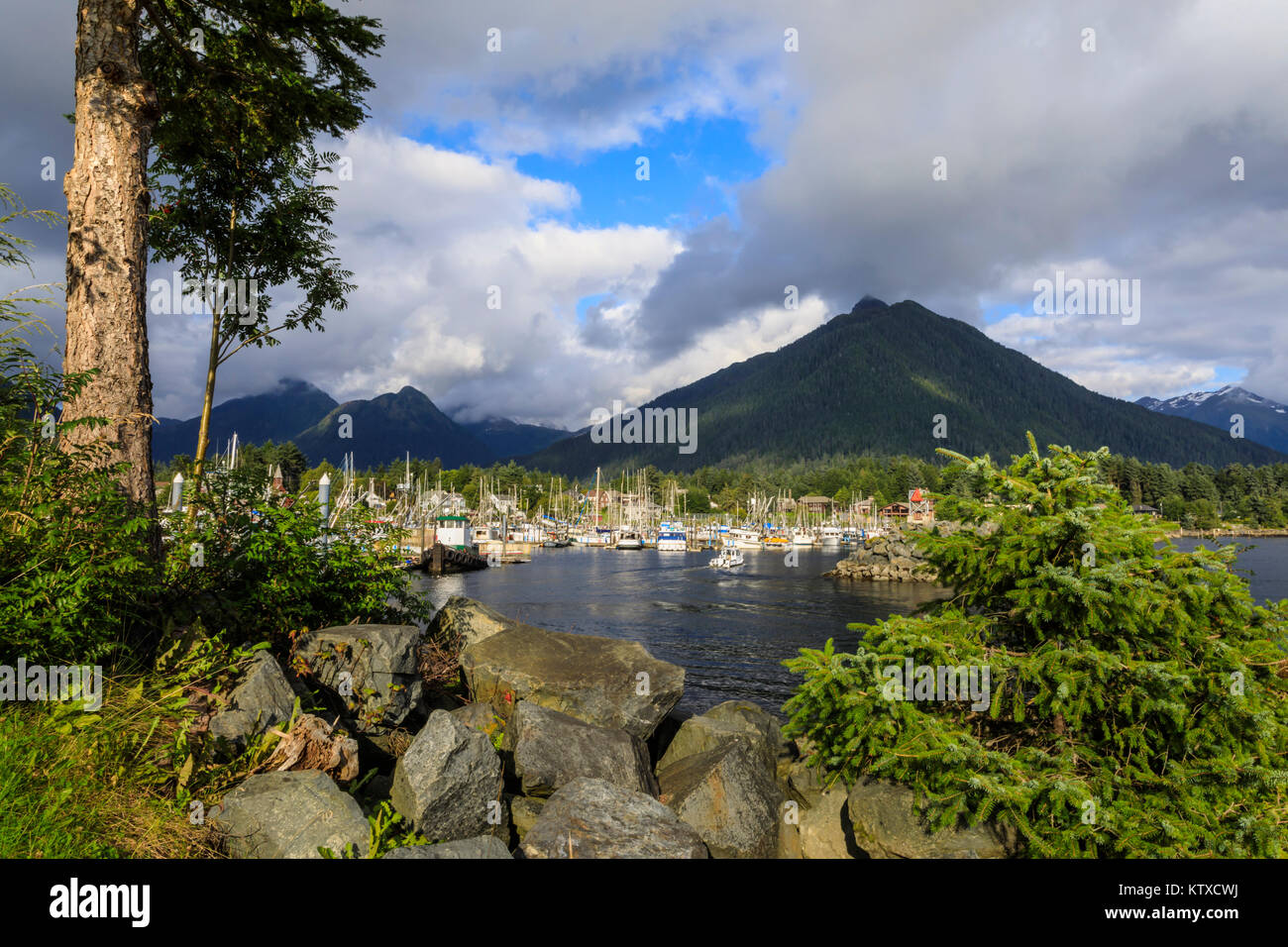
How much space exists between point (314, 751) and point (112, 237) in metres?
7.16

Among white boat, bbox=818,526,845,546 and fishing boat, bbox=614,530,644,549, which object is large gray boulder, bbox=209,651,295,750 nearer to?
fishing boat, bbox=614,530,644,549

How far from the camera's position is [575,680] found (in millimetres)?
11016

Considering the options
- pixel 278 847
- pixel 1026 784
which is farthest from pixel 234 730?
pixel 1026 784

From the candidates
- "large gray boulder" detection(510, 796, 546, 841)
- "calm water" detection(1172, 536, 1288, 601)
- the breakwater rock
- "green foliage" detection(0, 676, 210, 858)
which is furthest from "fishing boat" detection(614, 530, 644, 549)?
"green foliage" detection(0, 676, 210, 858)

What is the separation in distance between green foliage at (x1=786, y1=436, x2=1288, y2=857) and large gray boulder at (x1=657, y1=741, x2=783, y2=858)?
1476 mm

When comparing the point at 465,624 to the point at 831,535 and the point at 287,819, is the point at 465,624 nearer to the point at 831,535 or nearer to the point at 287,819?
the point at 287,819

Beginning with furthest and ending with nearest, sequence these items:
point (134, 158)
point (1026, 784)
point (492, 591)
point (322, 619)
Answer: point (492, 591), point (322, 619), point (134, 158), point (1026, 784)

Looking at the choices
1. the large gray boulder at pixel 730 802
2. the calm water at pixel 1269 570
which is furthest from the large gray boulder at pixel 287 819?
the calm water at pixel 1269 570

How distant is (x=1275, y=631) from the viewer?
6367mm

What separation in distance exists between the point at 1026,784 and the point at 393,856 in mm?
5355

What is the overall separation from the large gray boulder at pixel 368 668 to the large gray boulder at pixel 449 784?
193 centimetres
